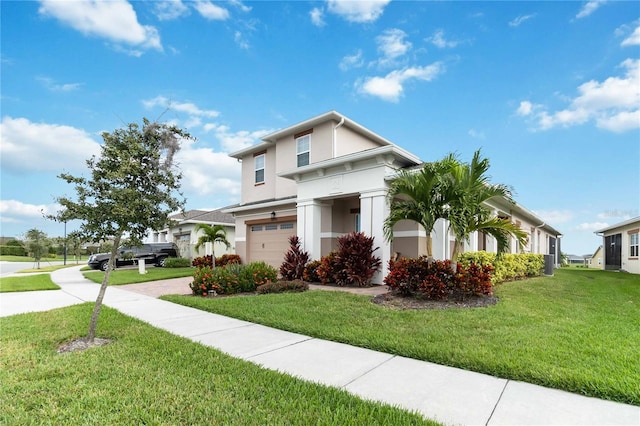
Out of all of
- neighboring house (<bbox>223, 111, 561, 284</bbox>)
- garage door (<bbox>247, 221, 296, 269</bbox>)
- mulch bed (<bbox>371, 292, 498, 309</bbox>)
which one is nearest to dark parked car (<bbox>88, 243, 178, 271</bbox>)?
neighboring house (<bbox>223, 111, 561, 284</bbox>)

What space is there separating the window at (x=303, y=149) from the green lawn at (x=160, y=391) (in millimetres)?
10620

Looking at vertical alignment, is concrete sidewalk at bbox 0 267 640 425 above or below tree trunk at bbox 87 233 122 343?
below

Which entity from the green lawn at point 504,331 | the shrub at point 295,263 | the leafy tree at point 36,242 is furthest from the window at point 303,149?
the leafy tree at point 36,242

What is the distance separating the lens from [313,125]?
558 inches

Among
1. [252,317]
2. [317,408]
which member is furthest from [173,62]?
[317,408]

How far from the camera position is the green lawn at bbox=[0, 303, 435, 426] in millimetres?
2779

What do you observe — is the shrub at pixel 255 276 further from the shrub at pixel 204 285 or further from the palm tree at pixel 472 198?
the palm tree at pixel 472 198

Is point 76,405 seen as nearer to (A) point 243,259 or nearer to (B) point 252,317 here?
(B) point 252,317

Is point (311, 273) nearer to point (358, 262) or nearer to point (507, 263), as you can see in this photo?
point (358, 262)

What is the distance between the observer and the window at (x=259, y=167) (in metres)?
17.2

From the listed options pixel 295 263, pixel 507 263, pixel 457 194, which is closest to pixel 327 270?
pixel 295 263

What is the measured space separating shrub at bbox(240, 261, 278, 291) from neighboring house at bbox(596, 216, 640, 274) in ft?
71.8

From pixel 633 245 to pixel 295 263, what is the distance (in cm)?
2208

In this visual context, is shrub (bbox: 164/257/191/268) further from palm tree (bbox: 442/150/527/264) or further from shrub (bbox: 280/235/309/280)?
palm tree (bbox: 442/150/527/264)
